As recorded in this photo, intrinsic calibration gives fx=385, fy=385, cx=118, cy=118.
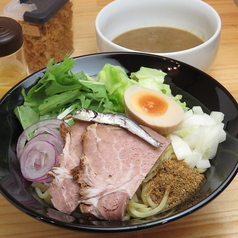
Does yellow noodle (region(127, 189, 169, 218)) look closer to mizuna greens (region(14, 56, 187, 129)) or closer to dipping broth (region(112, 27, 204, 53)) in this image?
mizuna greens (region(14, 56, 187, 129))

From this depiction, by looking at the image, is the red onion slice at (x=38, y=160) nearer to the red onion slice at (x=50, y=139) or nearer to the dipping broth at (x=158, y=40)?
the red onion slice at (x=50, y=139)

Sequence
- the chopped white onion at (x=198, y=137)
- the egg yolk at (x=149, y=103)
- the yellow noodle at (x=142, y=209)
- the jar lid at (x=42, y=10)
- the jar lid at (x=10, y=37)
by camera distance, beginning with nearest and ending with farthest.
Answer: the yellow noodle at (x=142, y=209) < the chopped white onion at (x=198, y=137) < the egg yolk at (x=149, y=103) < the jar lid at (x=10, y=37) < the jar lid at (x=42, y=10)

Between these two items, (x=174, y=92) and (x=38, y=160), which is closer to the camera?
(x=38, y=160)

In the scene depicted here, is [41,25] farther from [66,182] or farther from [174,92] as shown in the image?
[66,182]

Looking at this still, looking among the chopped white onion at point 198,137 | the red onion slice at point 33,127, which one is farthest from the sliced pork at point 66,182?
the chopped white onion at point 198,137

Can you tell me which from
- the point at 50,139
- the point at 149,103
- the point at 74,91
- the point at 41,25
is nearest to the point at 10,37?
the point at 41,25

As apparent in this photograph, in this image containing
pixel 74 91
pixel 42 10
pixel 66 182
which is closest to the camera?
pixel 66 182
